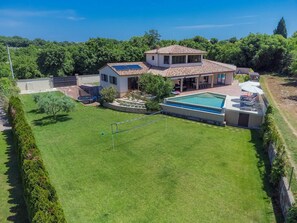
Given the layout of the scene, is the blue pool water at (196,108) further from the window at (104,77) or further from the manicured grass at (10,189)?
the manicured grass at (10,189)

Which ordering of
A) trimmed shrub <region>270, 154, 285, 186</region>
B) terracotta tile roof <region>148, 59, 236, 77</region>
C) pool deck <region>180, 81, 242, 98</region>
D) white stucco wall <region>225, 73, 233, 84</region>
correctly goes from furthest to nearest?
white stucco wall <region>225, 73, 233, 84</region>, terracotta tile roof <region>148, 59, 236, 77</region>, pool deck <region>180, 81, 242, 98</region>, trimmed shrub <region>270, 154, 285, 186</region>

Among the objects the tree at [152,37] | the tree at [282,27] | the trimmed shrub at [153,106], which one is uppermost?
the tree at [282,27]

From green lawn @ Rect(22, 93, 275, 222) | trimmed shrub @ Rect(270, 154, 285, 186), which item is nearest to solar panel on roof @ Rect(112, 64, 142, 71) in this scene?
green lawn @ Rect(22, 93, 275, 222)

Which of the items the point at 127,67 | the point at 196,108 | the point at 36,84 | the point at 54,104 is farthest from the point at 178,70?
the point at 36,84

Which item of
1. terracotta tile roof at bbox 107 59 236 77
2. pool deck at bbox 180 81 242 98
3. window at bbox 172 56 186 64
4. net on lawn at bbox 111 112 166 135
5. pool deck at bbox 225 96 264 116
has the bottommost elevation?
net on lawn at bbox 111 112 166 135

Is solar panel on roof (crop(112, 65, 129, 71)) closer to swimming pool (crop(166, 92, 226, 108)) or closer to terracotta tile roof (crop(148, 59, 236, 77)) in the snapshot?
terracotta tile roof (crop(148, 59, 236, 77))

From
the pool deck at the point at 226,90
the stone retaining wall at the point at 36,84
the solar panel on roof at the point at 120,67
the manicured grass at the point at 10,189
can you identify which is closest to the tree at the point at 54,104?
the manicured grass at the point at 10,189
